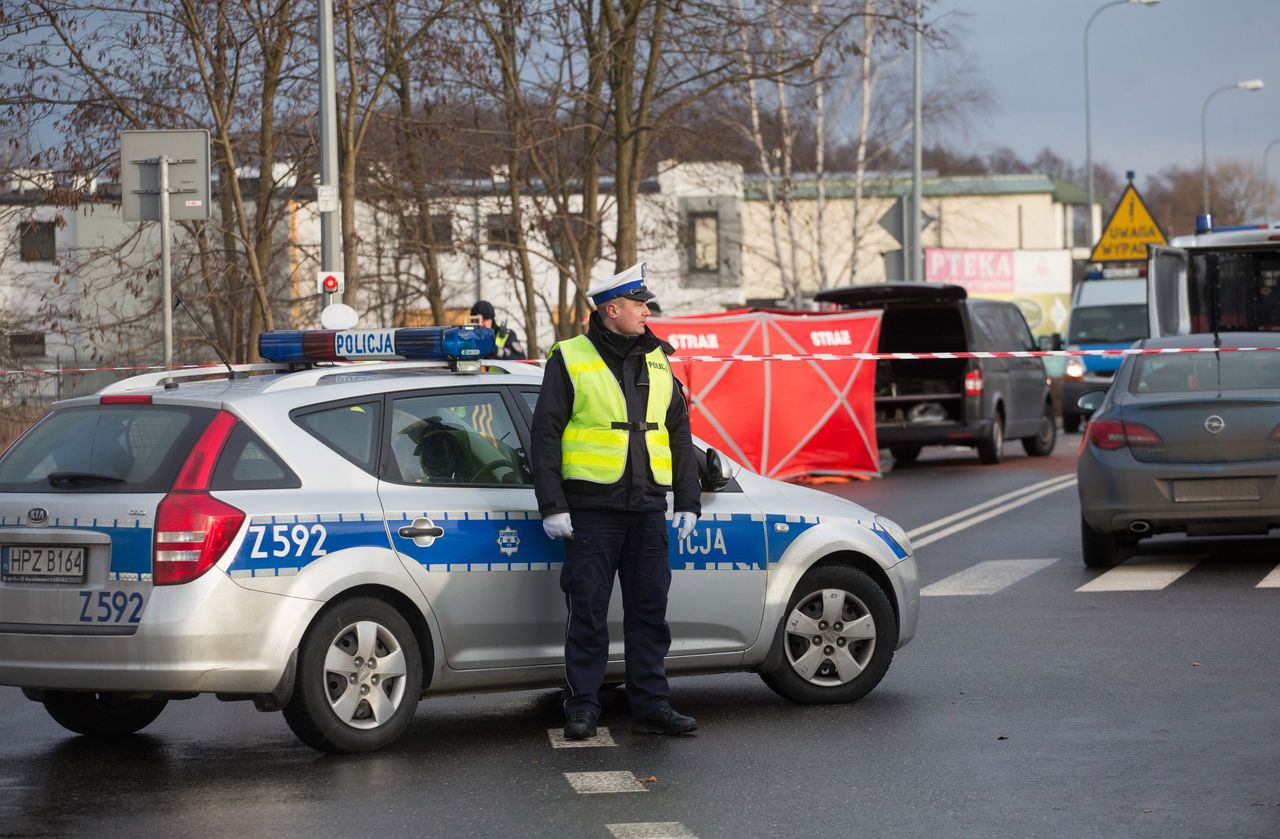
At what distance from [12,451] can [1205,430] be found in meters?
7.93

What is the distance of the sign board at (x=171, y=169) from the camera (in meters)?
16.4

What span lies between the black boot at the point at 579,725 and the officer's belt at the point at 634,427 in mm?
1093

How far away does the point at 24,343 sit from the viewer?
23.5 metres

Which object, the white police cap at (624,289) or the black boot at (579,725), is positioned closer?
the black boot at (579,725)

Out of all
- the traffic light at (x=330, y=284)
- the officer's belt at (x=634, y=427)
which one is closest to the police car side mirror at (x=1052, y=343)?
the traffic light at (x=330, y=284)

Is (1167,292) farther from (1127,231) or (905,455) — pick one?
(1127,231)

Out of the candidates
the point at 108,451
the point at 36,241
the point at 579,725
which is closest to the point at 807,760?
the point at 579,725

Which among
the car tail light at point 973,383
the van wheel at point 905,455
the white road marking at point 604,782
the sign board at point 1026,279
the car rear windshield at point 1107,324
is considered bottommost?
the white road marking at point 604,782

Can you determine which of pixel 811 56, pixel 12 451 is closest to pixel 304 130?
pixel 811 56

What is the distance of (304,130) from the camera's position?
25.4 meters

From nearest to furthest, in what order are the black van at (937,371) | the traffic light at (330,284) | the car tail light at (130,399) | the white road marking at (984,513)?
the car tail light at (130,399) < the white road marking at (984,513) < the traffic light at (330,284) < the black van at (937,371)

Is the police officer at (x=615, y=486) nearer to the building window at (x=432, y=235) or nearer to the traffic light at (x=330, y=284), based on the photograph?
the traffic light at (x=330, y=284)

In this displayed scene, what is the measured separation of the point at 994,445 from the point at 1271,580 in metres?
11.8

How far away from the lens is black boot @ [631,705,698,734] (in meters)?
7.98
